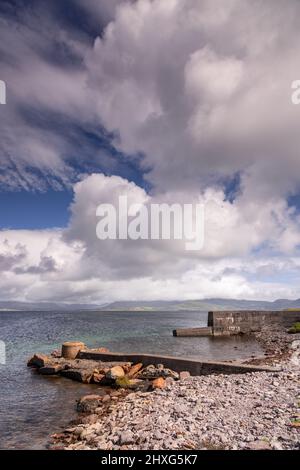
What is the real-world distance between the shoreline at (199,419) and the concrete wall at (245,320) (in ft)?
129

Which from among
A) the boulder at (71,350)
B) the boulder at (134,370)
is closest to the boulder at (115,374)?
the boulder at (134,370)

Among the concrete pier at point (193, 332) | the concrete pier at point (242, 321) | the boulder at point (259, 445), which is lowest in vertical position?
the concrete pier at point (193, 332)

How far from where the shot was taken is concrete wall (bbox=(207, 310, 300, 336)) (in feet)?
171

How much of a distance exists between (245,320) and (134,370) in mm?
40346

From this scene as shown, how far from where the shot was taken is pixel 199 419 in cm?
916

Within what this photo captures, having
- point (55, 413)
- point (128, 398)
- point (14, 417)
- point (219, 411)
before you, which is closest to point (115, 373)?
point (128, 398)

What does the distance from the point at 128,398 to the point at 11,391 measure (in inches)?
286

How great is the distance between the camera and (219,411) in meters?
9.69

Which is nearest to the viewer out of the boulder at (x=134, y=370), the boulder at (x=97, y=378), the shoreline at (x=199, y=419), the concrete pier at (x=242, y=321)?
the shoreline at (x=199, y=419)

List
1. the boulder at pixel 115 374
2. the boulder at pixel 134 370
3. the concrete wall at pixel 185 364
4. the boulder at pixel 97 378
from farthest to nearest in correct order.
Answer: the boulder at pixel 134 370
the boulder at pixel 97 378
the boulder at pixel 115 374
the concrete wall at pixel 185 364

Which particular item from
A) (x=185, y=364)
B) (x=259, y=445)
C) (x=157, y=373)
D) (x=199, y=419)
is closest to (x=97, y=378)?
(x=157, y=373)

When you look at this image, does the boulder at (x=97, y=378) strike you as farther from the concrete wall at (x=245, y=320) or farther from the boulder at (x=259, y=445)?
the concrete wall at (x=245, y=320)

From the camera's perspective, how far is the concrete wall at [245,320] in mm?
52188
